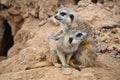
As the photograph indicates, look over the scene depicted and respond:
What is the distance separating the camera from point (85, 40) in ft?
20.8

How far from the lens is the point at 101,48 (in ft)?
24.6

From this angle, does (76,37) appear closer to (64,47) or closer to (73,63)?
(64,47)

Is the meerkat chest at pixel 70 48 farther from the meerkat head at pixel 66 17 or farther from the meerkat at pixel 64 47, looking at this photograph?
the meerkat head at pixel 66 17

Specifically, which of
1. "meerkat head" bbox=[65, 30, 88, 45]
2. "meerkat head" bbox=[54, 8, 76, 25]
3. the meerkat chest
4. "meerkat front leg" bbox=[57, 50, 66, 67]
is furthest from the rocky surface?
"meerkat head" bbox=[54, 8, 76, 25]

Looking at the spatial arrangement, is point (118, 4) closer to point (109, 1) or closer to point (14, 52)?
point (109, 1)

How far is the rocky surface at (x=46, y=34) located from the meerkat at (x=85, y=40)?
7.0 inches

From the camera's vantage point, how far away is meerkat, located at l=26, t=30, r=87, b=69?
6.21 m

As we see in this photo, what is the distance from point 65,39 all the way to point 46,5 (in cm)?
289

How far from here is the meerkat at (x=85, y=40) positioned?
20.9ft

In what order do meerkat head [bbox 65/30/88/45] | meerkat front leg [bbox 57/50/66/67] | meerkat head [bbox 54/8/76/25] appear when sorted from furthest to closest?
meerkat head [bbox 54/8/76/25] → meerkat front leg [bbox 57/50/66/67] → meerkat head [bbox 65/30/88/45]

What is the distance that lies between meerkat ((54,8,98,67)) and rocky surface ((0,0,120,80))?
179 millimetres

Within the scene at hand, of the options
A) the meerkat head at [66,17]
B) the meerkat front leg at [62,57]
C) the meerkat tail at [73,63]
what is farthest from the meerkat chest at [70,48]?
the meerkat head at [66,17]

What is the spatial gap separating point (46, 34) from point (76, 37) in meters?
1.91

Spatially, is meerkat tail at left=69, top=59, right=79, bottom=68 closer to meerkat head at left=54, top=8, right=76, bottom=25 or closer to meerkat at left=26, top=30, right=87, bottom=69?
meerkat at left=26, top=30, right=87, bottom=69
